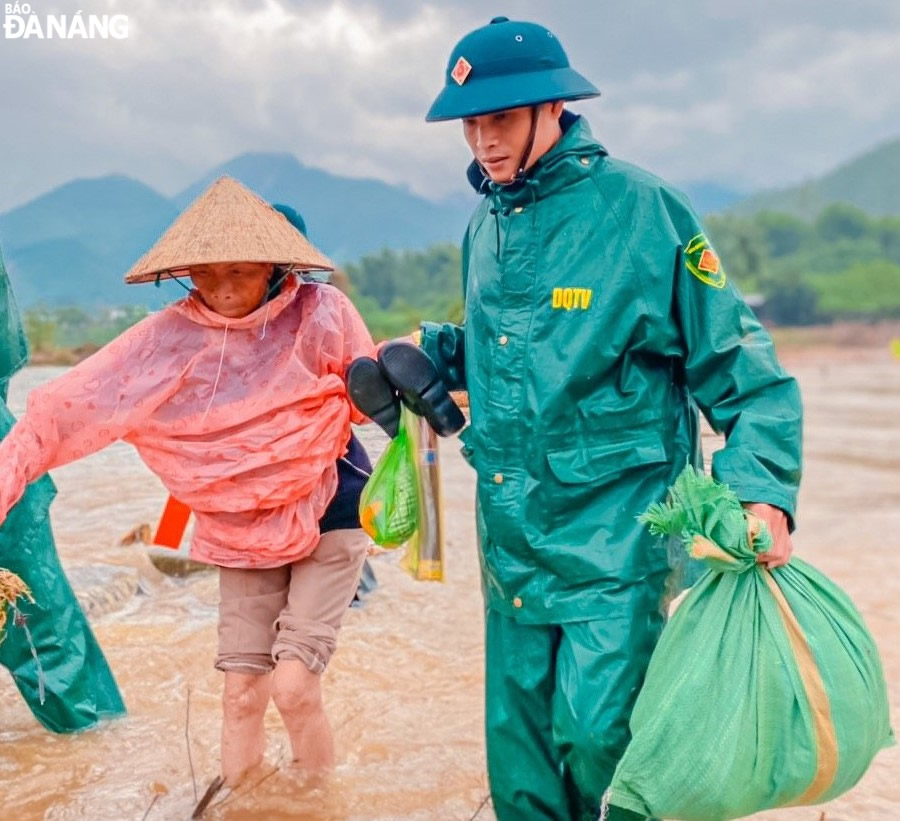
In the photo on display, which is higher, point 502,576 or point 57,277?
point 57,277

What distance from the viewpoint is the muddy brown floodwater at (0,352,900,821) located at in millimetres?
3688

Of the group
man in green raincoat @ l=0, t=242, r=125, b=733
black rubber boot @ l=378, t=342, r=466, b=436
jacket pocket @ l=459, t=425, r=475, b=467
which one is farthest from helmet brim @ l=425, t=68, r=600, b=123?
man in green raincoat @ l=0, t=242, r=125, b=733

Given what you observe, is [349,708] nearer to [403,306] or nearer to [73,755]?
[73,755]

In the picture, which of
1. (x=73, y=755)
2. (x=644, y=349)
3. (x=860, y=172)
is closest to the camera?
(x=644, y=349)

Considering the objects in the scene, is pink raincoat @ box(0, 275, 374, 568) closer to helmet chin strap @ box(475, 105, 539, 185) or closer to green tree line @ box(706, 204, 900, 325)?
helmet chin strap @ box(475, 105, 539, 185)

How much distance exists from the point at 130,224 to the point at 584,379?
624 inches

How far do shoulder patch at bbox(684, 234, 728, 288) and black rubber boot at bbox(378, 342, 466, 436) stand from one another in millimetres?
690

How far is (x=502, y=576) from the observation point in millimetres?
2826

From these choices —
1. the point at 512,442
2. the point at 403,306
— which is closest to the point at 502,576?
the point at 512,442


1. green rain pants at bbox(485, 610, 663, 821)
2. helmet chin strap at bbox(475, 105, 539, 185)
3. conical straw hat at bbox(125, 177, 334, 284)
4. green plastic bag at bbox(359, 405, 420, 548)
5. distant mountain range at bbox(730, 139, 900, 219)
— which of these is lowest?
green rain pants at bbox(485, 610, 663, 821)

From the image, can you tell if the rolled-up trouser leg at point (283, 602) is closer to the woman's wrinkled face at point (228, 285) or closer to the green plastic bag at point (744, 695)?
the woman's wrinkled face at point (228, 285)

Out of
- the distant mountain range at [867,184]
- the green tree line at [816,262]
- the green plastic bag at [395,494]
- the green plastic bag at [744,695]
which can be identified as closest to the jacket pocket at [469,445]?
the green plastic bag at [395,494]

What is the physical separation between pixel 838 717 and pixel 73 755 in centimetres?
254

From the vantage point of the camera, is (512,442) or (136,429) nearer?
(512,442)
